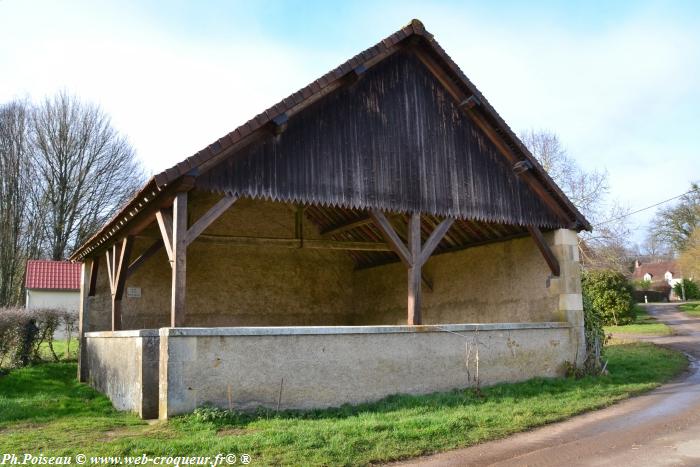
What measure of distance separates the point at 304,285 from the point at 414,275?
243 inches

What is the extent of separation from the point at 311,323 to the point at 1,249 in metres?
18.2

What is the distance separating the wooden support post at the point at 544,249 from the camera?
1080 centimetres

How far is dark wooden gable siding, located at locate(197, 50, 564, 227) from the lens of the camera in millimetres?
8391

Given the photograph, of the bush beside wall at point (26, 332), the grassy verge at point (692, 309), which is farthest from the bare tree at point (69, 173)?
the grassy verge at point (692, 309)

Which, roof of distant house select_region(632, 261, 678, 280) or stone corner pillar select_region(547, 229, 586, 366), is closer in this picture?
stone corner pillar select_region(547, 229, 586, 366)

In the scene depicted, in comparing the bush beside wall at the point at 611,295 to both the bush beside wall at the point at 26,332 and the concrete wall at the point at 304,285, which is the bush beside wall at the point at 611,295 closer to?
the concrete wall at the point at 304,285

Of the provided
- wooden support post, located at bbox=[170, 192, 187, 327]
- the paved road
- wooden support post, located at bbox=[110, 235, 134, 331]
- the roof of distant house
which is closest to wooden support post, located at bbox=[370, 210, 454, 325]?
the paved road

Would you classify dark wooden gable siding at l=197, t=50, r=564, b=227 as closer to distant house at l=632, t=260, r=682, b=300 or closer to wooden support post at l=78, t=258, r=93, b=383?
wooden support post at l=78, t=258, r=93, b=383

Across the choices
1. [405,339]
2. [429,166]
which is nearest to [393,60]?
[429,166]

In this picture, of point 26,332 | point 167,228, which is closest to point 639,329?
point 167,228

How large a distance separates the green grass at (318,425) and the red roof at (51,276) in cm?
1541

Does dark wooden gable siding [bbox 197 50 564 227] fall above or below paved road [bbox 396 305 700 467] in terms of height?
above

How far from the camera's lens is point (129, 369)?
26.6 ft

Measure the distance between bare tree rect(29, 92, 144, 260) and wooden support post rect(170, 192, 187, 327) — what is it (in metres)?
20.8
